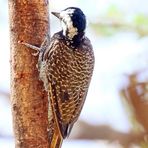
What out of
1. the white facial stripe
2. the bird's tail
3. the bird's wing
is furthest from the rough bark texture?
the white facial stripe

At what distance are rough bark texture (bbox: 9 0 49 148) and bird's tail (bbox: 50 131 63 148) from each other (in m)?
0.06

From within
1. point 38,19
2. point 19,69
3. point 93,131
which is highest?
point 38,19

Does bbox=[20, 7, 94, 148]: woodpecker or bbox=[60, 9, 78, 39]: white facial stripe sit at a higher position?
bbox=[60, 9, 78, 39]: white facial stripe

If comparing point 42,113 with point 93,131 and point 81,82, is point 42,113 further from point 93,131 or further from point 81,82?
point 93,131

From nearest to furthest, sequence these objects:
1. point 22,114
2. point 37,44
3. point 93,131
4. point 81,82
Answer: point 22,114 → point 37,44 → point 81,82 → point 93,131

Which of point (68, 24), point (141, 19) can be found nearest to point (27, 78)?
point (68, 24)

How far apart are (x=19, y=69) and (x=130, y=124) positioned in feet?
1.97

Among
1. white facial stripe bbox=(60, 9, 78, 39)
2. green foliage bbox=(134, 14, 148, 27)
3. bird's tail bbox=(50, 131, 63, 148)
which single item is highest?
white facial stripe bbox=(60, 9, 78, 39)

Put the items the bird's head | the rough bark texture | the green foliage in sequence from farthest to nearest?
the green foliage, the bird's head, the rough bark texture

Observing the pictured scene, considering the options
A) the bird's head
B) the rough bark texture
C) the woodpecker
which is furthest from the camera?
the bird's head

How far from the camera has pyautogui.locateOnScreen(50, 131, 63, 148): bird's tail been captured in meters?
2.77

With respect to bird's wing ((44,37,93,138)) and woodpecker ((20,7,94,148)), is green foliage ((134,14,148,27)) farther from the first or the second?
bird's wing ((44,37,93,138))

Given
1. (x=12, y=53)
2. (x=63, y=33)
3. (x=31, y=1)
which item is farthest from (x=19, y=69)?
(x=63, y=33)

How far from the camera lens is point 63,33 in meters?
3.22
